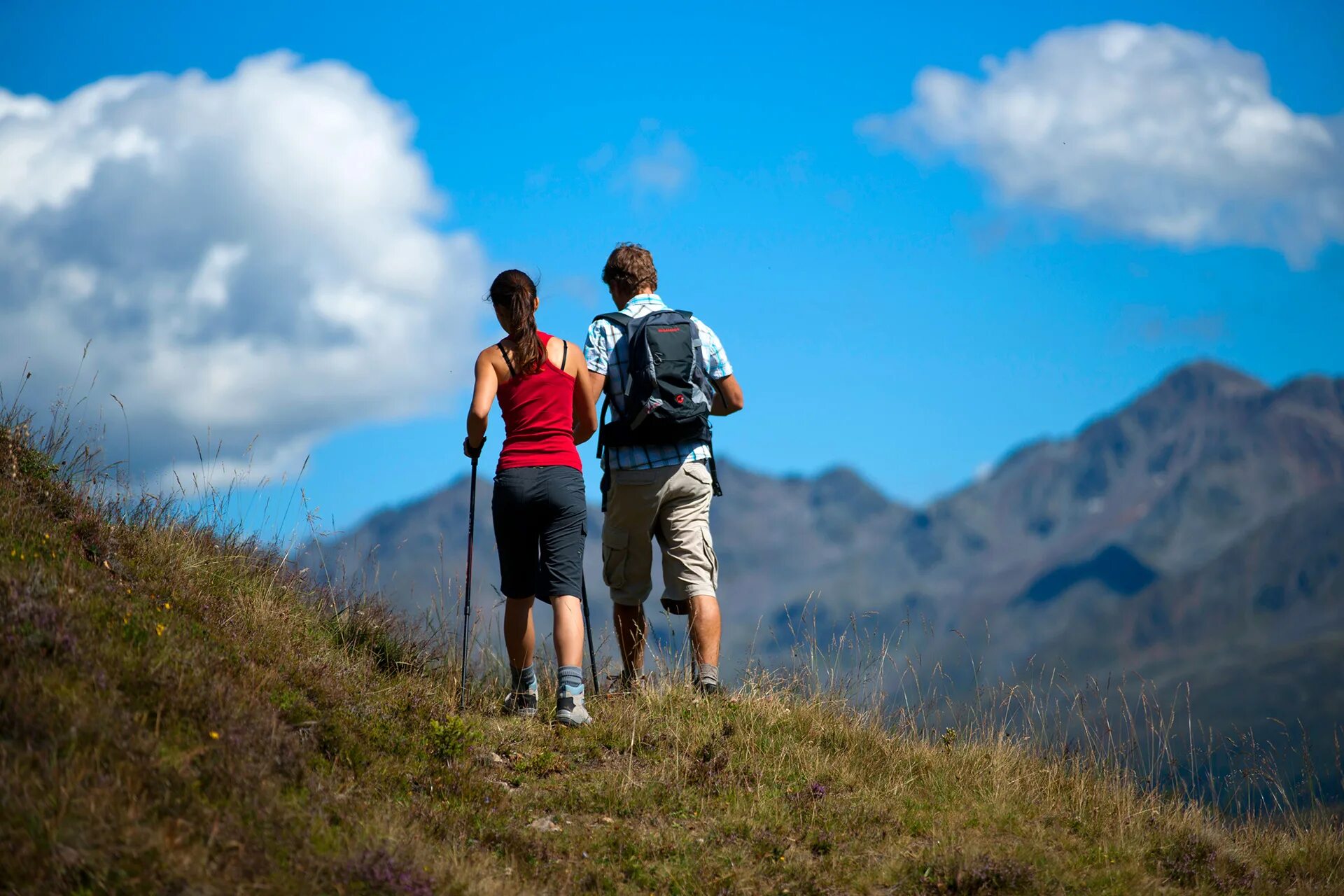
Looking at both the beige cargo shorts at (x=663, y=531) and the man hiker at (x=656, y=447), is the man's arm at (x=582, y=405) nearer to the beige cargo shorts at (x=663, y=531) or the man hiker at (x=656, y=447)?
the man hiker at (x=656, y=447)

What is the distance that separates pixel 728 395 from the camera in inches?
312

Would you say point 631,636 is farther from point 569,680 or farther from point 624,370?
point 624,370

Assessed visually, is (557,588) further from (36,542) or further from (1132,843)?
(1132,843)

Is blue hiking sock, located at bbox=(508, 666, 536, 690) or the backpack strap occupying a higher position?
the backpack strap

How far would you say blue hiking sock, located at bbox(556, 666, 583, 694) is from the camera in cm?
735

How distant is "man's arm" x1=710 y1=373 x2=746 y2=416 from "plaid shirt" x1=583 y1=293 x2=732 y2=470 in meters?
0.19

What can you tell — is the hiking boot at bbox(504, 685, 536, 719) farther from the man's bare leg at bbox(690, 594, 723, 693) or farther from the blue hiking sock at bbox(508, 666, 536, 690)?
the man's bare leg at bbox(690, 594, 723, 693)

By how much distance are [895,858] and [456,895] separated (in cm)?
238

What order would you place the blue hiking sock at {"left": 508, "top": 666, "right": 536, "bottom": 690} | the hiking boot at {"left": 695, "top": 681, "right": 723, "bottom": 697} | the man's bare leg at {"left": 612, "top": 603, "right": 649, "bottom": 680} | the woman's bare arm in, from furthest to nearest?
the man's bare leg at {"left": 612, "top": 603, "right": 649, "bottom": 680} < the hiking boot at {"left": 695, "top": 681, "right": 723, "bottom": 697} < the blue hiking sock at {"left": 508, "top": 666, "right": 536, "bottom": 690} < the woman's bare arm

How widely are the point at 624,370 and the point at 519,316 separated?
2.96 ft

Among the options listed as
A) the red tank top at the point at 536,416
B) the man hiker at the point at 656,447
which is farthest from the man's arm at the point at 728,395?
the red tank top at the point at 536,416

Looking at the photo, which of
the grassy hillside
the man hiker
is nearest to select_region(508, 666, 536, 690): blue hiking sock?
the grassy hillside

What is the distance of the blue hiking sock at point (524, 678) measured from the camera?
7.63 metres

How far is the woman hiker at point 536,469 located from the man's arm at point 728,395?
3.34 feet
